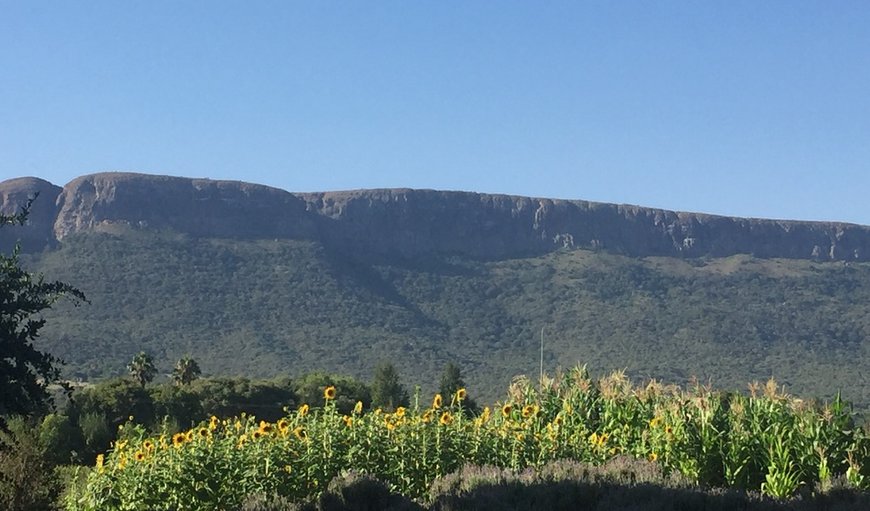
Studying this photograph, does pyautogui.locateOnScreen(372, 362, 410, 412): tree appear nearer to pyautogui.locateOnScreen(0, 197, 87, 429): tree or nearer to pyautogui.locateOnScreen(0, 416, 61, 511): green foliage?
pyautogui.locateOnScreen(0, 416, 61, 511): green foliage

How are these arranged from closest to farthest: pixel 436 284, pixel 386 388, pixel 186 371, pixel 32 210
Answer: pixel 386 388
pixel 186 371
pixel 436 284
pixel 32 210

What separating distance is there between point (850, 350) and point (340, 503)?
6309 cm

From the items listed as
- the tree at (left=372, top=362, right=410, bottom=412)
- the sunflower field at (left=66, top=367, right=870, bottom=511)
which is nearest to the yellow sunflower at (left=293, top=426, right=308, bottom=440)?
the sunflower field at (left=66, top=367, right=870, bottom=511)

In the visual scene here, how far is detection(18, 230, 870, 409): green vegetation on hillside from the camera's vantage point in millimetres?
58656

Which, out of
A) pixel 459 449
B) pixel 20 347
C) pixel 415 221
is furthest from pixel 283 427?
pixel 415 221

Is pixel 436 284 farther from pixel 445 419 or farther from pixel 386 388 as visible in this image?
pixel 445 419

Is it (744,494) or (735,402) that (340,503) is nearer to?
(744,494)

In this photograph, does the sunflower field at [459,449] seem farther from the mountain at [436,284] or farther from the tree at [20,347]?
the mountain at [436,284]

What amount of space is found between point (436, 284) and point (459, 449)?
70.8m

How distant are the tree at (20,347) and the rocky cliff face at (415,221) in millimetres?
73476

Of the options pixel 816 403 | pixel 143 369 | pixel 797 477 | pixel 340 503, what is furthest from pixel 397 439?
pixel 143 369

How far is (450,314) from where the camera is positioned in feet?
239

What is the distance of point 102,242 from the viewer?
74.6m

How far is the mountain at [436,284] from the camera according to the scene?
60.4m
